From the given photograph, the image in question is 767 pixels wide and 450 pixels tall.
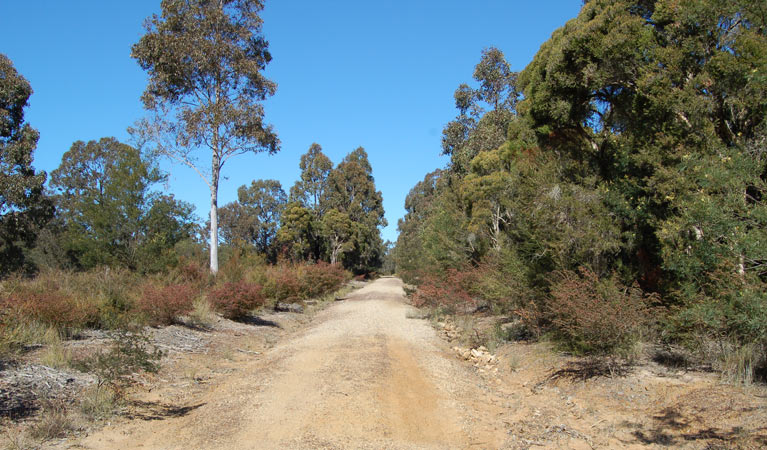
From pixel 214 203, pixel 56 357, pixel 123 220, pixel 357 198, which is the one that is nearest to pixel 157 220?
pixel 123 220

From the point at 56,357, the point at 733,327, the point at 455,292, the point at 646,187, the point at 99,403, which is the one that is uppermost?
the point at 646,187

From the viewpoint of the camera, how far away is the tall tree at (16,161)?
1031 inches

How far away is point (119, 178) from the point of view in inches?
1066

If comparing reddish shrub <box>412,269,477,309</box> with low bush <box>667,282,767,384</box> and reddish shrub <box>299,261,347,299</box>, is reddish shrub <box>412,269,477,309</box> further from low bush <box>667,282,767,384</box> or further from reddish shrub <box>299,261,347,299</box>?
low bush <box>667,282,767,384</box>

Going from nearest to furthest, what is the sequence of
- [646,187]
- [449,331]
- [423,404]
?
[423,404] < [646,187] < [449,331]

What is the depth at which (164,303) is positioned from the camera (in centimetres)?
1263

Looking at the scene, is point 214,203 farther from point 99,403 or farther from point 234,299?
point 99,403

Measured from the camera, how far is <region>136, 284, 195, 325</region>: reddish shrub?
12.2 m

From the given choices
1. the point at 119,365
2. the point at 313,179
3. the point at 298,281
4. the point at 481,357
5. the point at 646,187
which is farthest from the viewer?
the point at 313,179

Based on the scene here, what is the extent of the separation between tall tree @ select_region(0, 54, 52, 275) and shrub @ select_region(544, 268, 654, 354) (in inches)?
1167

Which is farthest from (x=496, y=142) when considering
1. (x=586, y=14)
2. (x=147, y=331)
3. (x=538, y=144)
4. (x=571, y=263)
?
(x=147, y=331)

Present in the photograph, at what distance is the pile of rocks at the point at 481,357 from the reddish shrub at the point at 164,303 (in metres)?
7.61

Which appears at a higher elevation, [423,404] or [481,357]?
[423,404]

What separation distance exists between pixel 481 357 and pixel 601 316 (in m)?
4.53
